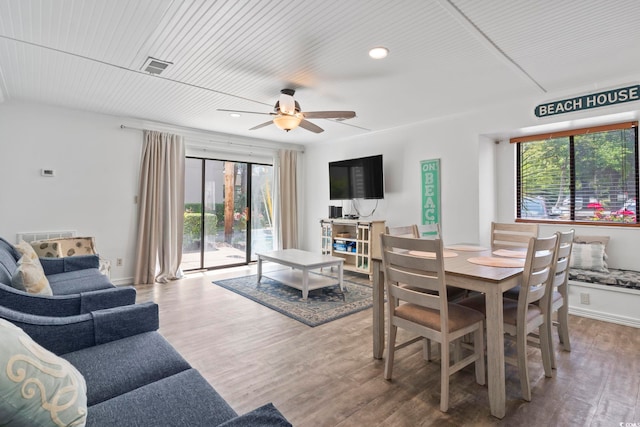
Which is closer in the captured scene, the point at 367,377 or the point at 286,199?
the point at 367,377

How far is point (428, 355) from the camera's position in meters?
2.46

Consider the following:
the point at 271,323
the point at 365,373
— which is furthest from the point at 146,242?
the point at 365,373

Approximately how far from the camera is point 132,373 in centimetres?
141

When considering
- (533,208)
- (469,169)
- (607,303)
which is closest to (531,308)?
(607,303)

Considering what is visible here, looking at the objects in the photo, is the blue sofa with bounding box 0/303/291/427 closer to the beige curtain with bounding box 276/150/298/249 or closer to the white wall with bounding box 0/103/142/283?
the white wall with bounding box 0/103/142/283

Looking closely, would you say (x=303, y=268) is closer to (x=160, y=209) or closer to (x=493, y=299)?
(x=493, y=299)

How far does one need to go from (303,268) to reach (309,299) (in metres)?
0.39

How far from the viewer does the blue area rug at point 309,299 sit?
3.43m

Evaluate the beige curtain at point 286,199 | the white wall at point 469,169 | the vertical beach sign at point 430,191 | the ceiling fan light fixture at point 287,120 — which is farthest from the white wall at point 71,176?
the vertical beach sign at point 430,191

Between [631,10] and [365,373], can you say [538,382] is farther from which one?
[631,10]

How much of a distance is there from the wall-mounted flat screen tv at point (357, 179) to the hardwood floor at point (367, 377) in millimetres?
2406

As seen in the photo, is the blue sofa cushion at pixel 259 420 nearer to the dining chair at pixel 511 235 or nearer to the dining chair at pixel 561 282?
the dining chair at pixel 561 282

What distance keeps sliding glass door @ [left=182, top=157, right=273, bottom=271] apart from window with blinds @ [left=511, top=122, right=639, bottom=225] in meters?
4.36

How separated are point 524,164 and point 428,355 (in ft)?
10.7
